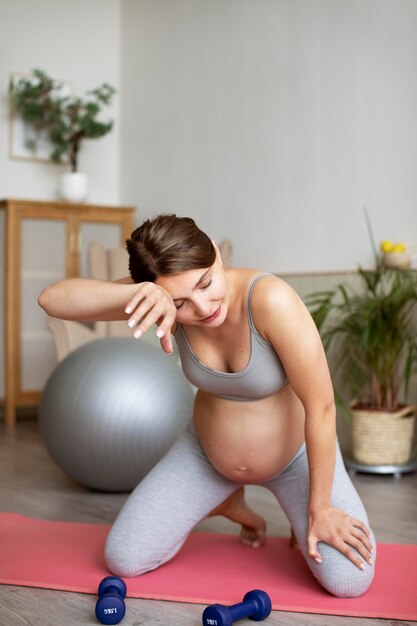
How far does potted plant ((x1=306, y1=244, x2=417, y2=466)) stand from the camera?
3666 mm

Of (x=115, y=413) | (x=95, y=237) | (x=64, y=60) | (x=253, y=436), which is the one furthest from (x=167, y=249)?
(x=64, y=60)

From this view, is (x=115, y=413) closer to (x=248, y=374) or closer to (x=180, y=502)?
(x=180, y=502)

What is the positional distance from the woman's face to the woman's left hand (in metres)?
0.52

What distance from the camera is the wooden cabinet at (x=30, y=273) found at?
17.1 feet

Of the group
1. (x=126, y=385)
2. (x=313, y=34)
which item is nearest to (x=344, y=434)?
(x=126, y=385)

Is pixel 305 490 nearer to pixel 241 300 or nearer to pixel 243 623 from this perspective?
pixel 243 623

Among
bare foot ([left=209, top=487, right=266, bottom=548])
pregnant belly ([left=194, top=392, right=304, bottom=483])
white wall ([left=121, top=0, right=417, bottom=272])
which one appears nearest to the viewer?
pregnant belly ([left=194, top=392, right=304, bottom=483])

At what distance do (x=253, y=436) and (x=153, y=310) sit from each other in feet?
1.91

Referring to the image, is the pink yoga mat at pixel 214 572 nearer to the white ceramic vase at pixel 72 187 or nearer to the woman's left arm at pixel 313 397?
the woman's left arm at pixel 313 397

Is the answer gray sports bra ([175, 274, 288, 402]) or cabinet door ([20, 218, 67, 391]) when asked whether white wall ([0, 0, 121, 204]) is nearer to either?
cabinet door ([20, 218, 67, 391])

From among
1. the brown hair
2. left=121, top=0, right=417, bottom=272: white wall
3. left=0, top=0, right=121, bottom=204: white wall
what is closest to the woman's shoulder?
the brown hair

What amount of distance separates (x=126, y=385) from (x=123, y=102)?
3416mm

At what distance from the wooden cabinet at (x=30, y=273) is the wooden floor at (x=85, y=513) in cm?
54

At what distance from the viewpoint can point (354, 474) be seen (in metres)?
3.71
